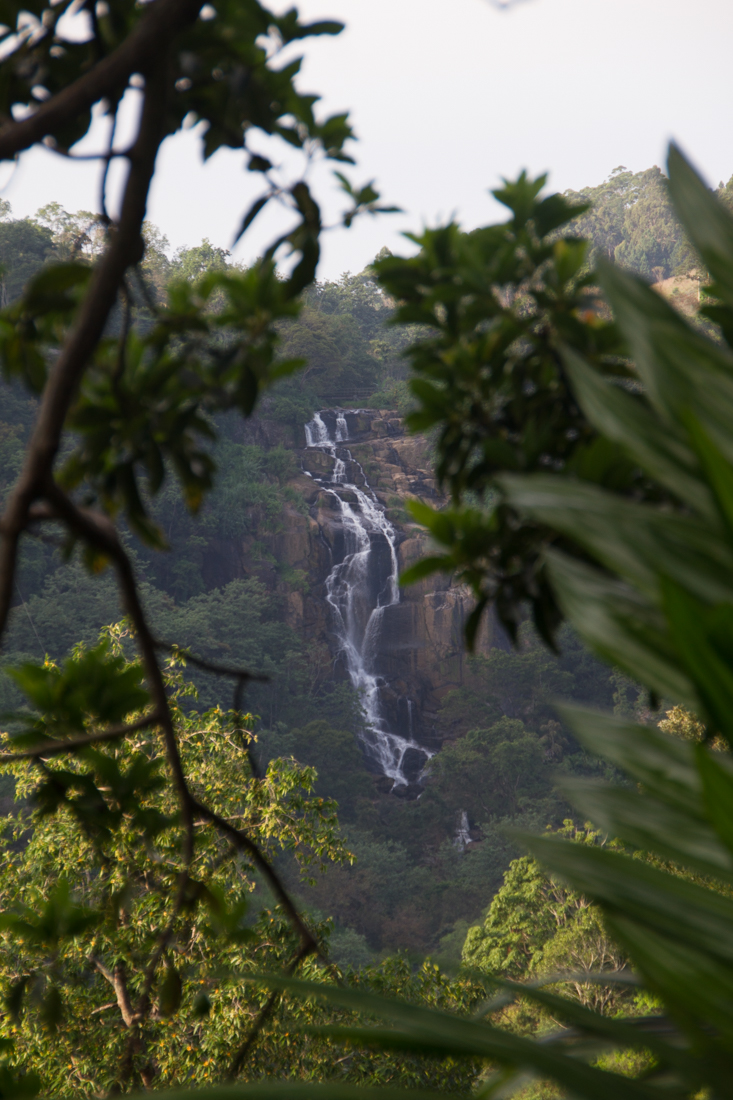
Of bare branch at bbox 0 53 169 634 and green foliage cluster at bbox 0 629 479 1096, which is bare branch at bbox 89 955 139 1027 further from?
bare branch at bbox 0 53 169 634

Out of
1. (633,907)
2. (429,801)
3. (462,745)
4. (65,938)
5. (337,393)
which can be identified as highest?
(337,393)

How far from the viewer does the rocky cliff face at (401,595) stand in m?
13.5

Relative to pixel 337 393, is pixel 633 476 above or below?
below

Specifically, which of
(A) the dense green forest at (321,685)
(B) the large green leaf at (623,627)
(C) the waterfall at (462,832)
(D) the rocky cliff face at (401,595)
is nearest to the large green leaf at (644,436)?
→ (B) the large green leaf at (623,627)

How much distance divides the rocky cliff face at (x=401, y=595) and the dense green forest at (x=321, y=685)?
28 cm

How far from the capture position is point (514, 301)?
2.23 feet

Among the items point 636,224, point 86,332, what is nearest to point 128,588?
point 86,332

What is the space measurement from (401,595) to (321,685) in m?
2.40

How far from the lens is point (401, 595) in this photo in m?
13.8

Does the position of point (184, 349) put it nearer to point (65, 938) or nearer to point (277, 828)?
point (65, 938)

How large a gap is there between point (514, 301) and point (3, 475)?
13801 millimetres

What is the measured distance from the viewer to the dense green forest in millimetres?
10195

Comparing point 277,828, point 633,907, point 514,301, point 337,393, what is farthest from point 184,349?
point 337,393

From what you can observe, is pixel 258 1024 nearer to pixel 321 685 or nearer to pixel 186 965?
pixel 186 965
